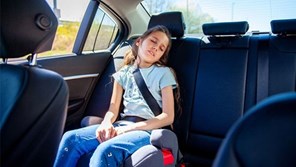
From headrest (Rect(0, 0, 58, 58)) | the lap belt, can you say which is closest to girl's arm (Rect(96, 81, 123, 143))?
the lap belt

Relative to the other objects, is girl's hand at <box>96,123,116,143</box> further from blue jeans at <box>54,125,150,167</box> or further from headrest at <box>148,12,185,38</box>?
headrest at <box>148,12,185,38</box>

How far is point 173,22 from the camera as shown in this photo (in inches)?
92.0

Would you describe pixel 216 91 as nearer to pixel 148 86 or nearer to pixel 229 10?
pixel 148 86

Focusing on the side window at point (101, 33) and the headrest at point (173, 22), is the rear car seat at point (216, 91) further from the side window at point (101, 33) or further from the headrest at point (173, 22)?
the side window at point (101, 33)

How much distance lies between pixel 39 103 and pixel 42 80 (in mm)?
91

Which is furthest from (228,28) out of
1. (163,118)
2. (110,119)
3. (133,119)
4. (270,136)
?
(270,136)

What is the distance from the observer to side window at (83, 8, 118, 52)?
266 centimetres

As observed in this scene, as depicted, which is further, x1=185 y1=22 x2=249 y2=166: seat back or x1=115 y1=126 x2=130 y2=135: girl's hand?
x1=185 y1=22 x2=249 y2=166: seat back

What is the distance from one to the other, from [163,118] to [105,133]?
1.17 feet

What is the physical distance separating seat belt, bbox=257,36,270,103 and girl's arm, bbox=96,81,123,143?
2.94ft

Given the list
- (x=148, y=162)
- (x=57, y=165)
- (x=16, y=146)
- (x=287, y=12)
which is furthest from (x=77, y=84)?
(x=287, y=12)

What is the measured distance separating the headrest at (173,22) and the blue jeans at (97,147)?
2.80ft

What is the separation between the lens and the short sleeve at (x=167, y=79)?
1998 millimetres

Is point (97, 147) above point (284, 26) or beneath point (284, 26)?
beneath
